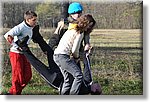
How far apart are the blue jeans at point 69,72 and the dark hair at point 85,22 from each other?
386 millimetres

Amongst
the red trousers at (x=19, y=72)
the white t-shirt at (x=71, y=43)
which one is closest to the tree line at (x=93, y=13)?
the white t-shirt at (x=71, y=43)

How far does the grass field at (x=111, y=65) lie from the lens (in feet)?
22.9

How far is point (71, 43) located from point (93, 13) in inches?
18.0

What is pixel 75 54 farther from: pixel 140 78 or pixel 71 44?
pixel 140 78

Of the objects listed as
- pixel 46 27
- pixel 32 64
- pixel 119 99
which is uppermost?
pixel 46 27

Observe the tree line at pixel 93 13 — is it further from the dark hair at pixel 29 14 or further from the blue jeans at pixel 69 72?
the blue jeans at pixel 69 72

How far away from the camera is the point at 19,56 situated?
277 inches

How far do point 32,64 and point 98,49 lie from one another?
830 millimetres

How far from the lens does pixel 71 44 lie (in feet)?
22.7

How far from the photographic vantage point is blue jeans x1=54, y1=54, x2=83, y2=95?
273 inches

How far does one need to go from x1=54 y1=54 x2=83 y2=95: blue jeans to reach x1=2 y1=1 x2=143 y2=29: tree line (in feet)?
1.40

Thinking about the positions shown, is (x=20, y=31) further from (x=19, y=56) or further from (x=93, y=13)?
(x=93, y=13)

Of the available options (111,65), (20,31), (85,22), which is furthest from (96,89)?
(20,31)

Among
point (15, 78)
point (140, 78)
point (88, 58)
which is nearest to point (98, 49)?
point (88, 58)
